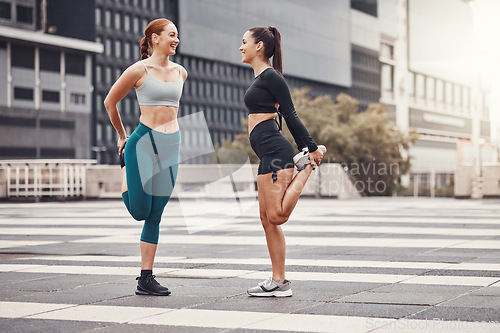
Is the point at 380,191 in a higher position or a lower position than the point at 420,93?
lower

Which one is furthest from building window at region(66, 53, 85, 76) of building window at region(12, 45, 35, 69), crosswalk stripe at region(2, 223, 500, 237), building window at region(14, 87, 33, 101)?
crosswalk stripe at region(2, 223, 500, 237)

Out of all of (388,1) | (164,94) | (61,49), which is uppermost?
(388,1)

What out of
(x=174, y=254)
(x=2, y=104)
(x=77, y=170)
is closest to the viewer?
(x=174, y=254)

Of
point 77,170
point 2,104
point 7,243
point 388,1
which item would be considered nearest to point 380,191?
point 77,170

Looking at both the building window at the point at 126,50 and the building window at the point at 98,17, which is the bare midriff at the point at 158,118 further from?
the building window at the point at 126,50

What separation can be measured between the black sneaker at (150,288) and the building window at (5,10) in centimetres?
7061

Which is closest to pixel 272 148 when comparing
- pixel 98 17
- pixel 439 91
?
pixel 98 17

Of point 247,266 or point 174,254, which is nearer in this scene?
point 247,266

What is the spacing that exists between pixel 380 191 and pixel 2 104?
43467 mm

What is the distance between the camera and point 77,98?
76.4 m

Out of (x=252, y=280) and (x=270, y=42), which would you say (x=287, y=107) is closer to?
(x=270, y=42)

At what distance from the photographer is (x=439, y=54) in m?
115

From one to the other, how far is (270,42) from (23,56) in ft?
230

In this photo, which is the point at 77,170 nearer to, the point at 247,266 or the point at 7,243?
the point at 7,243
